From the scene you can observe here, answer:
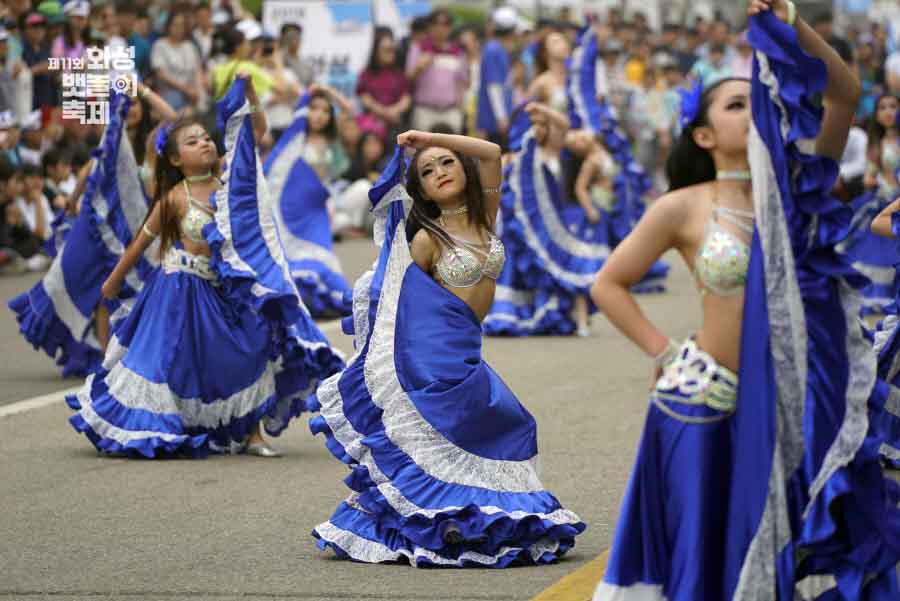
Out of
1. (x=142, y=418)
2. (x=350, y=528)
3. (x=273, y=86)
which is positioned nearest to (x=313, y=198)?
(x=273, y=86)

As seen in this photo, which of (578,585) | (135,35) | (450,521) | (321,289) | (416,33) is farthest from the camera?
(416,33)

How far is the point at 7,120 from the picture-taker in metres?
16.2

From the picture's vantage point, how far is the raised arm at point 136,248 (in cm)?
925

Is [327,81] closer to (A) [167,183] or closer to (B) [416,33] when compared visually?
(B) [416,33]

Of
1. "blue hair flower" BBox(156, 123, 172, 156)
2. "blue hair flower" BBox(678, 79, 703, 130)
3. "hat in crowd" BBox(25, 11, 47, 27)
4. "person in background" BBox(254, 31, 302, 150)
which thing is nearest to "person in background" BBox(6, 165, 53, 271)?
"hat in crowd" BBox(25, 11, 47, 27)

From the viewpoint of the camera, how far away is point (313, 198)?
14.7 m

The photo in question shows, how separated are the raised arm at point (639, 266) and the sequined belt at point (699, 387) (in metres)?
0.08

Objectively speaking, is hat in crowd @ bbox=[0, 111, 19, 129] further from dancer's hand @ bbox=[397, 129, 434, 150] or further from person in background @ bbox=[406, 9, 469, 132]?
dancer's hand @ bbox=[397, 129, 434, 150]

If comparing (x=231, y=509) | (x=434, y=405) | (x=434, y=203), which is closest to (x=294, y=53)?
(x=231, y=509)

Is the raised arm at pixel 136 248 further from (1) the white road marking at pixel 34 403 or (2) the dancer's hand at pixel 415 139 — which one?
(2) the dancer's hand at pixel 415 139

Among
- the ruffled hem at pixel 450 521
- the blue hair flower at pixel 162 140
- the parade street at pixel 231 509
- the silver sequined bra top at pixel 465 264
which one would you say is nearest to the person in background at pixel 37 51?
the parade street at pixel 231 509

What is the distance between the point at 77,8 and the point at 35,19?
483mm

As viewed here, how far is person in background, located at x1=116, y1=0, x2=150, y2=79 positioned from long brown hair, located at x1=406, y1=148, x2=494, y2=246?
11708mm

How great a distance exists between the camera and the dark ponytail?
528 centimetres
